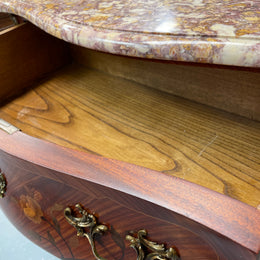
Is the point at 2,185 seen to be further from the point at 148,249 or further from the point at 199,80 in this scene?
the point at 199,80

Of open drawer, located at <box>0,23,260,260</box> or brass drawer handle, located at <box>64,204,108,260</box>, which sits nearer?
open drawer, located at <box>0,23,260,260</box>

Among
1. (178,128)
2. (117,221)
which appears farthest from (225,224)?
(178,128)

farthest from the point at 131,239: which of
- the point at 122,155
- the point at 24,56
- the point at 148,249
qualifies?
the point at 24,56

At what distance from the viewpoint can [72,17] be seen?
473mm

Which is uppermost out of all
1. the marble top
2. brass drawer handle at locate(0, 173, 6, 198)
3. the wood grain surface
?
the marble top

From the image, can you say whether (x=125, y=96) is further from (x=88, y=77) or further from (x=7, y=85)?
(x=7, y=85)

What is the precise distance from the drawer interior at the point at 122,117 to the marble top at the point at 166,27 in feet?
0.61

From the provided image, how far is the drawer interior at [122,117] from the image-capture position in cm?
52

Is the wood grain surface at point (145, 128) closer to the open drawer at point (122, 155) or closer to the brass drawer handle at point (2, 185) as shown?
the open drawer at point (122, 155)

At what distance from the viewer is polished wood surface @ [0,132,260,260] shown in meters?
0.30

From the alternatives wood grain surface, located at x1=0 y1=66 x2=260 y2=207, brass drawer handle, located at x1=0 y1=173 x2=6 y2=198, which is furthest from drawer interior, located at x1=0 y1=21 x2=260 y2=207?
brass drawer handle, located at x1=0 y1=173 x2=6 y2=198

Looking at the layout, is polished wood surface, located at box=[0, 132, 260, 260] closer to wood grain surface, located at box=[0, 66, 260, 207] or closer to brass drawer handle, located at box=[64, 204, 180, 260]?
brass drawer handle, located at box=[64, 204, 180, 260]

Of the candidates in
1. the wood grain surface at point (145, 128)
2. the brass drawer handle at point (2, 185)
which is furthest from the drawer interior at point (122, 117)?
the brass drawer handle at point (2, 185)

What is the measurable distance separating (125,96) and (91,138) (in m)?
0.17
